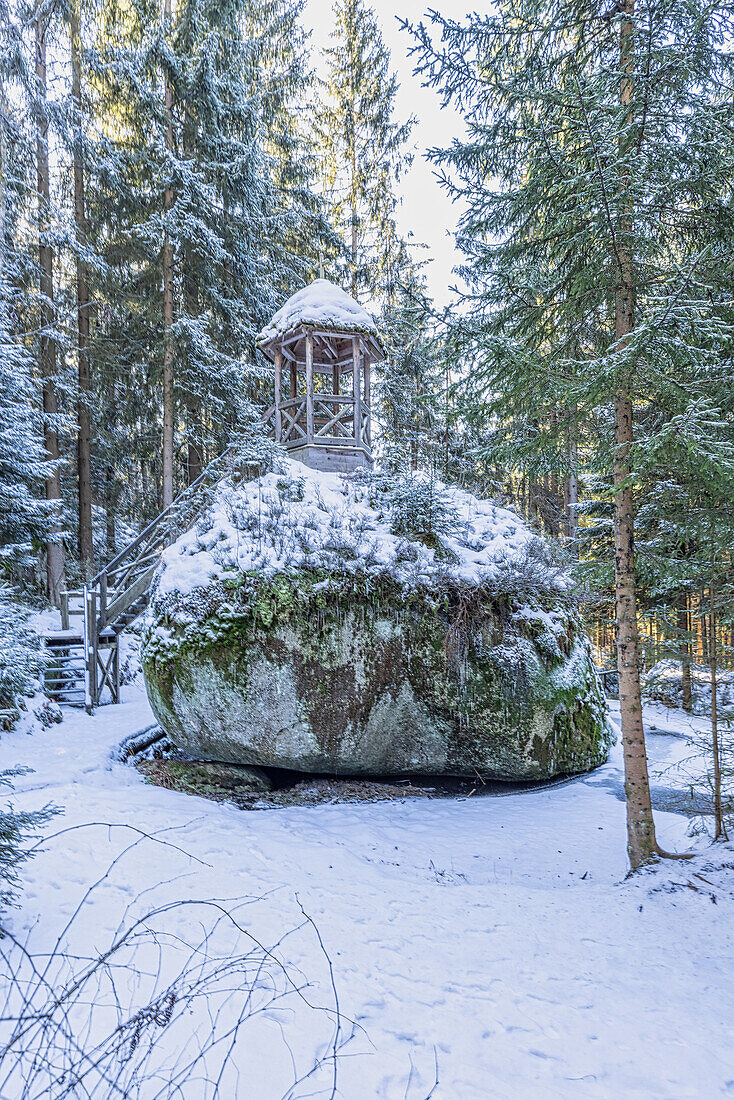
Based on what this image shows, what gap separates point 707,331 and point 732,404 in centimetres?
89

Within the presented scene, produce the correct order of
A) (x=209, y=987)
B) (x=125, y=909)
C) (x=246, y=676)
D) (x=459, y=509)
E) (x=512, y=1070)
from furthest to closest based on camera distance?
(x=459, y=509), (x=246, y=676), (x=125, y=909), (x=209, y=987), (x=512, y=1070)

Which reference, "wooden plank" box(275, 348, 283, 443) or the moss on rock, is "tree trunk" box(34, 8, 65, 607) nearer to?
"wooden plank" box(275, 348, 283, 443)

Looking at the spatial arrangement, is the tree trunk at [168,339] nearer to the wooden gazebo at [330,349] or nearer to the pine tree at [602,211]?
the wooden gazebo at [330,349]

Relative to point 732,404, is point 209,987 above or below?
below

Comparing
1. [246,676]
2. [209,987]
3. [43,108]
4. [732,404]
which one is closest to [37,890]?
[209,987]

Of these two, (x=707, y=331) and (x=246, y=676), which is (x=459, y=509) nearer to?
(x=246, y=676)

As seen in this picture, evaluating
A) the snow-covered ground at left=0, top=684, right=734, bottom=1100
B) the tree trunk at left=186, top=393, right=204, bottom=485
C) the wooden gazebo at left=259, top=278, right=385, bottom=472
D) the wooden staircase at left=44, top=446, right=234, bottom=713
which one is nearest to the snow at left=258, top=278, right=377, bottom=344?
the wooden gazebo at left=259, top=278, right=385, bottom=472

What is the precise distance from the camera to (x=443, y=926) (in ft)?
11.3

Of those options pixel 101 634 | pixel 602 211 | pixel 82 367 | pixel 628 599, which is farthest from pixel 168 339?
pixel 628 599

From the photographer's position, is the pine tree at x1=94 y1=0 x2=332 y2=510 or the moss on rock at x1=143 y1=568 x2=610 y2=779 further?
the pine tree at x1=94 y1=0 x2=332 y2=510

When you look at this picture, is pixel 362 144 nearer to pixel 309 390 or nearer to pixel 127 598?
pixel 309 390

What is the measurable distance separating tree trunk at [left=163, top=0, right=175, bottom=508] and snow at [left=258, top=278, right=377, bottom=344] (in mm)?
3012

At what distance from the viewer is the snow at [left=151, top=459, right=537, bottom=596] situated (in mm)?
5965

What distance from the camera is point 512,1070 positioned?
2.29 metres
